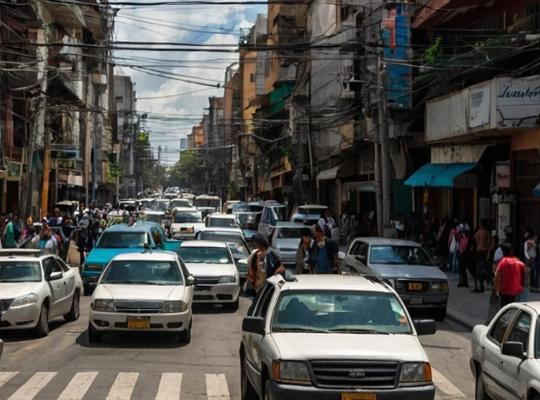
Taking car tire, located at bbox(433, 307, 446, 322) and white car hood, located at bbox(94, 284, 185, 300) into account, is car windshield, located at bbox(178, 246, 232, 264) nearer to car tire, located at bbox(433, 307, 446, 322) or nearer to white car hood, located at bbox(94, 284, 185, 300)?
car tire, located at bbox(433, 307, 446, 322)

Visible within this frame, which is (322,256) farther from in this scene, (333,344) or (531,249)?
(531,249)

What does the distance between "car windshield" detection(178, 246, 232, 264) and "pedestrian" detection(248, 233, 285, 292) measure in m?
5.90

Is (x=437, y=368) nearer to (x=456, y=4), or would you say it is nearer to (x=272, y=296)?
(x=272, y=296)

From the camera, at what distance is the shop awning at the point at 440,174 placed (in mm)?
29469

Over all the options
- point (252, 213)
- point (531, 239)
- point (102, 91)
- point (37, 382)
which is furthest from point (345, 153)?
point (102, 91)

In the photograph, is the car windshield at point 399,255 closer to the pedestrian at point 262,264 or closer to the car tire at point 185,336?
the pedestrian at point 262,264

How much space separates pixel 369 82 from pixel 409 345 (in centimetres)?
2543

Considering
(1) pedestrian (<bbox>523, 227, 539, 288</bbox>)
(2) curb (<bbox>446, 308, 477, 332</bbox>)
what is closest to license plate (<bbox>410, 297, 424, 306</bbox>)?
(2) curb (<bbox>446, 308, 477, 332</bbox>)

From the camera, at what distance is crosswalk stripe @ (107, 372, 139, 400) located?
32.5ft

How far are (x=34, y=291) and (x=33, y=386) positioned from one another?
4.22m

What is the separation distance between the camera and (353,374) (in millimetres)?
7449

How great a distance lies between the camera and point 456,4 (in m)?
29.1

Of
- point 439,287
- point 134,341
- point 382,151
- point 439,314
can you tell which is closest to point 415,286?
point 439,287

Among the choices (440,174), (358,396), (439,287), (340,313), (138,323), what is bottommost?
(138,323)
